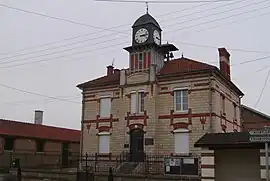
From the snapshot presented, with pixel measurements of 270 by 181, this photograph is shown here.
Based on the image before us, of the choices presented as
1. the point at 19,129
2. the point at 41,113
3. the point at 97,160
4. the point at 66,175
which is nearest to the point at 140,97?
the point at 97,160

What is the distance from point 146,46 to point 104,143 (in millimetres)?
8732

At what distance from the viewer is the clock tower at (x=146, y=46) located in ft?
100

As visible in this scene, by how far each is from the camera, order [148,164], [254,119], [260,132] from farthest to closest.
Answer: [254,119] < [148,164] < [260,132]

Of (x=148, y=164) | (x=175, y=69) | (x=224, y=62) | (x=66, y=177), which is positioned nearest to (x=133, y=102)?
(x=175, y=69)

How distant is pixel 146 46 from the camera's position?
3081cm

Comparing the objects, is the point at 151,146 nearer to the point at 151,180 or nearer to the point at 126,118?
the point at 126,118

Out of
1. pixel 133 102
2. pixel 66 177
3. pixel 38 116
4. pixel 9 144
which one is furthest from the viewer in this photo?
pixel 38 116

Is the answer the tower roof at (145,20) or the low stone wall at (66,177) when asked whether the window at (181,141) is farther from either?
the tower roof at (145,20)

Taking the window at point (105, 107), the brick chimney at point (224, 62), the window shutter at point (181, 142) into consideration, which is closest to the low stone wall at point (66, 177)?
the window shutter at point (181, 142)

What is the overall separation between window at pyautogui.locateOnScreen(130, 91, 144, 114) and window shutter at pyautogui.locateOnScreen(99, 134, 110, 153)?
10.7 feet

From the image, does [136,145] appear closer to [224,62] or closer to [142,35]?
[142,35]

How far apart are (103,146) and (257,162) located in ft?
59.4

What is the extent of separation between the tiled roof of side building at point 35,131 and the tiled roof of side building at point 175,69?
7.93 meters

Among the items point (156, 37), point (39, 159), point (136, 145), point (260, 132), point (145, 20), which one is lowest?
point (39, 159)
